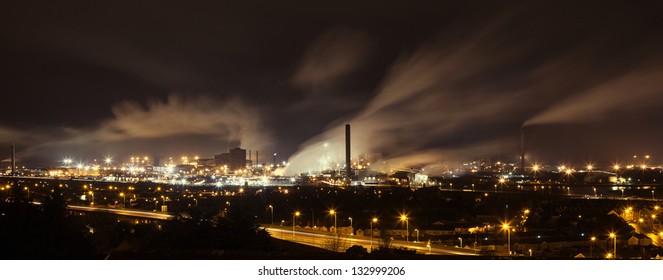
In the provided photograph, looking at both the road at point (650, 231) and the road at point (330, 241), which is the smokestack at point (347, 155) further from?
the road at point (330, 241)

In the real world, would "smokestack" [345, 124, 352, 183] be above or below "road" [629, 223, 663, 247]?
above

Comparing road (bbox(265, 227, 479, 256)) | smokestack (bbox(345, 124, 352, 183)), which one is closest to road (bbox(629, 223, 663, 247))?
road (bbox(265, 227, 479, 256))

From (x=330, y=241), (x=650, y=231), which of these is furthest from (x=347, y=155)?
(x=330, y=241)

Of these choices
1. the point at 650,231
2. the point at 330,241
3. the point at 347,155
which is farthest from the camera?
the point at 347,155

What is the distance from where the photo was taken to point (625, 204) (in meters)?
21.8

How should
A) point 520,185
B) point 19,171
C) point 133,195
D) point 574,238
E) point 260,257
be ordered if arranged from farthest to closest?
point 19,171 → point 520,185 → point 133,195 → point 574,238 → point 260,257

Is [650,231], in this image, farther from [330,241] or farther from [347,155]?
[347,155]

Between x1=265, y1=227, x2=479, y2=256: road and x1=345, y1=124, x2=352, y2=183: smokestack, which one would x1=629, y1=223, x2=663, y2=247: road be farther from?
x1=345, y1=124, x2=352, y2=183: smokestack

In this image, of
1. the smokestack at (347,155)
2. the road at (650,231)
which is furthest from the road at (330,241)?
the smokestack at (347,155)

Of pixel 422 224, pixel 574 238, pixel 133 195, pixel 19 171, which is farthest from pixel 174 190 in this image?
pixel 19 171

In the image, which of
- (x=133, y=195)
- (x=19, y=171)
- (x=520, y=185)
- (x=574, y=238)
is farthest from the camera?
(x=19, y=171)

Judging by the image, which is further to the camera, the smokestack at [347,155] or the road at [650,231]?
the smokestack at [347,155]
